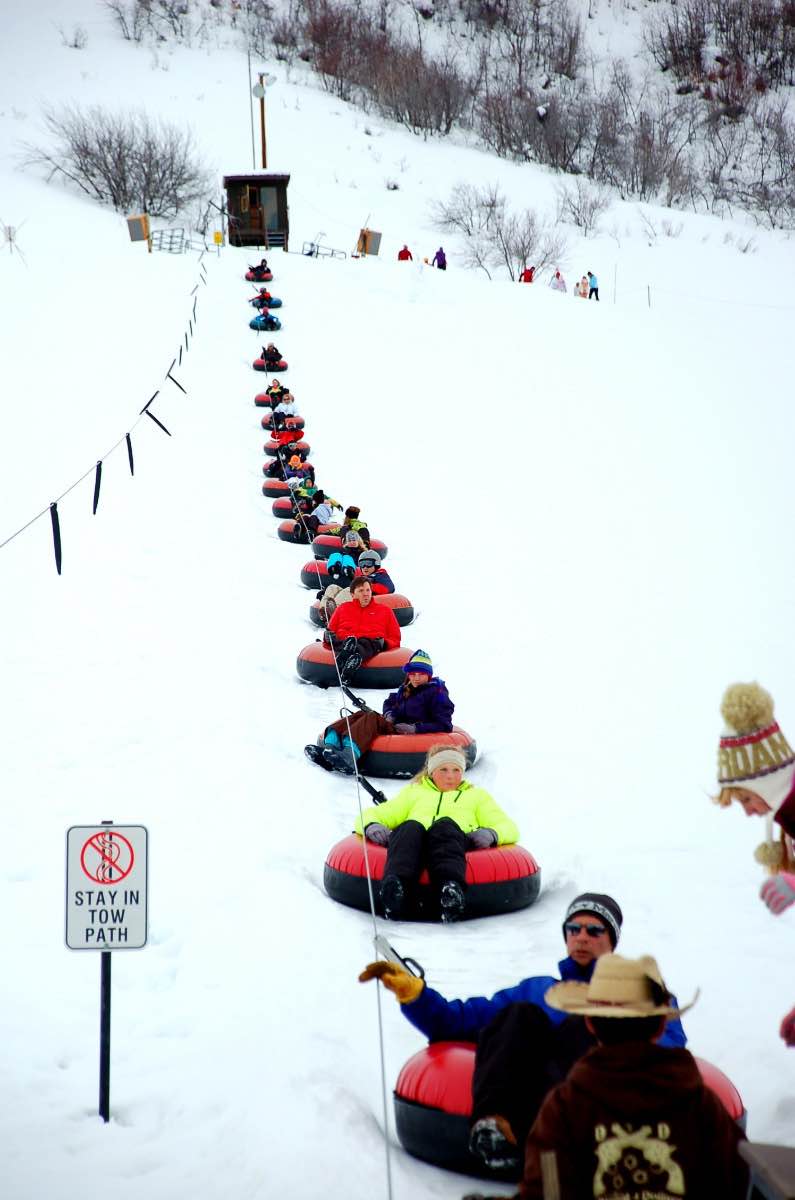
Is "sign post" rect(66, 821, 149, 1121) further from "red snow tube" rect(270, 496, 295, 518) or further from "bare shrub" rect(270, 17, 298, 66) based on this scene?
"bare shrub" rect(270, 17, 298, 66)

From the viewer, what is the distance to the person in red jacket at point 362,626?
384 inches

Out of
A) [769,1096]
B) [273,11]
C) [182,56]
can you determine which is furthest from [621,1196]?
[273,11]

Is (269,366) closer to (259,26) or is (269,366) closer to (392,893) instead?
(392,893)

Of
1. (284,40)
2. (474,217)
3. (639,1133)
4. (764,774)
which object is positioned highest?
(284,40)

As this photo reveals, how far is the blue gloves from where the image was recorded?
600 centimetres

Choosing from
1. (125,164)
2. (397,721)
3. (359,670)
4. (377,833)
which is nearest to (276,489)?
(359,670)

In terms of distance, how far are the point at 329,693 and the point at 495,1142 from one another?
20.5 ft

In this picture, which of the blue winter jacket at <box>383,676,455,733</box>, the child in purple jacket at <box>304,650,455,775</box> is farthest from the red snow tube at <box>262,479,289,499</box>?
the blue winter jacket at <box>383,676,455,733</box>

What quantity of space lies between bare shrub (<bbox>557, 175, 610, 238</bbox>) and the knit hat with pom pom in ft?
143

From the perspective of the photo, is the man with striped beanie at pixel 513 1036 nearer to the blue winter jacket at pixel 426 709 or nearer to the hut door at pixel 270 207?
the blue winter jacket at pixel 426 709

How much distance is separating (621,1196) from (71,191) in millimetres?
46470

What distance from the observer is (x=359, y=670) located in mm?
9648

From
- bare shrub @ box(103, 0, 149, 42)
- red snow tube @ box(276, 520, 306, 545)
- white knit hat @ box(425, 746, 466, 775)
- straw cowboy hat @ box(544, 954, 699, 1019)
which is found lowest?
white knit hat @ box(425, 746, 466, 775)

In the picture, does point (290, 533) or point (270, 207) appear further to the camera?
point (270, 207)
